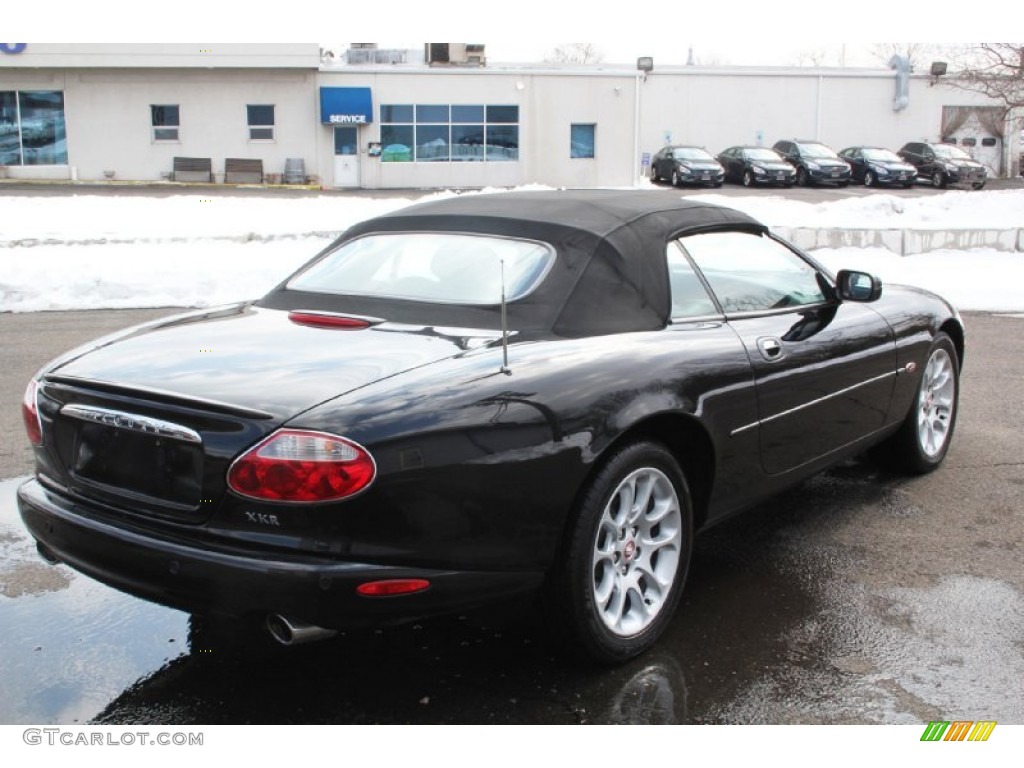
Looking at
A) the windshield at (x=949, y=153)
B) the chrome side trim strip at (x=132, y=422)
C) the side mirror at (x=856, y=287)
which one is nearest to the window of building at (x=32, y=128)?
the windshield at (x=949, y=153)

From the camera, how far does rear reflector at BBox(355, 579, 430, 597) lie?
9.17ft

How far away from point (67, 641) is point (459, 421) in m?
1.68

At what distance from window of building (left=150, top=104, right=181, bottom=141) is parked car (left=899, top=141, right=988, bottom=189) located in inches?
1090

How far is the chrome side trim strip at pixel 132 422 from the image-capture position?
115 inches

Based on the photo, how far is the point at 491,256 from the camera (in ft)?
12.8

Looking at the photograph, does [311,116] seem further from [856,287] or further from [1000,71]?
[856,287]

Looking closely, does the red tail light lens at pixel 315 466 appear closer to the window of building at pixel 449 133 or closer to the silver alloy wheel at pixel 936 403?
the silver alloy wheel at pixel 936 403

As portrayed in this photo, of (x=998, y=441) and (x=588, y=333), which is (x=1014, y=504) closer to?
(x=998, y=441)

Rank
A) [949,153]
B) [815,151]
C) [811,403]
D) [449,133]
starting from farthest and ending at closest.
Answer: [949,153]
[815,151]
[449,133]
[811,403]

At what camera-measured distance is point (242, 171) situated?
119 feet

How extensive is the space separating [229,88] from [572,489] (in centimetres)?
3643

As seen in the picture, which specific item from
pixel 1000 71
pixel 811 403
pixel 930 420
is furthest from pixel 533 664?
pixel 1000 71

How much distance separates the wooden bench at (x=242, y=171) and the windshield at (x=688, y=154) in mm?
14675

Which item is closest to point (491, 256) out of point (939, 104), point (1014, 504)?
point (1014, 504)
